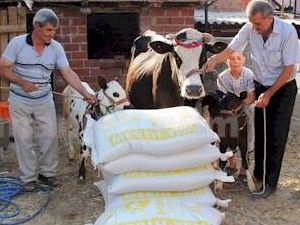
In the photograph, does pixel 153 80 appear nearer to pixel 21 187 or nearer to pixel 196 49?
pixel 196 49

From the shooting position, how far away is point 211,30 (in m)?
9.93

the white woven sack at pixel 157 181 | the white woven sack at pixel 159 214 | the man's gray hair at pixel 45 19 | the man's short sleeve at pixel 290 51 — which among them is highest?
the man's gray hair at pixel 45 19

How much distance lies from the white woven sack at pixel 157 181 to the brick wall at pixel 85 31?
466cm

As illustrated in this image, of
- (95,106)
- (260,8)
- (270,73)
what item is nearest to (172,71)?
(95,106)

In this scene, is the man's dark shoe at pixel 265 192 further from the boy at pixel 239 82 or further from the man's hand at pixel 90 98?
the man's hand at pixel 90 98

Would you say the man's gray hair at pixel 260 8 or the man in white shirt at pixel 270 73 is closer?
the man's gray hair at pixel 260 8

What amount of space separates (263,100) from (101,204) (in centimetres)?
182

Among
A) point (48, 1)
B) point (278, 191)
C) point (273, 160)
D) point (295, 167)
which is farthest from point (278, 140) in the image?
point (48, 1)

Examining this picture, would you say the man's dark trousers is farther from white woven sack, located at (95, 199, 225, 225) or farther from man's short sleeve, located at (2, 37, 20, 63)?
man's short sleeve, located at (2, 37, 20, 63)

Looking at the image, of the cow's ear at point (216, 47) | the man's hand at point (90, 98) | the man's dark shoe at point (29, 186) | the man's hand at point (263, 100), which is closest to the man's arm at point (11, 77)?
the man's hand at point (90, 98)

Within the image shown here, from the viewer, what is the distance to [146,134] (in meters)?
4.17

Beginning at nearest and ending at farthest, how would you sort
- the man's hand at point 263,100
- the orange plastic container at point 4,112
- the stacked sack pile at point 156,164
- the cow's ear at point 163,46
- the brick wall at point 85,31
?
1. the stacked sack pile at point 156,164
2. the man's hand at point 263,100
3. the cow's ear at point 163,46
4. the orange plastic container at point 4,112
5. the brick wall at point 85,31

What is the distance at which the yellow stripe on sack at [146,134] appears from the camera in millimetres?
4156

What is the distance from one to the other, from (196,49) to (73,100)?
1665mm
